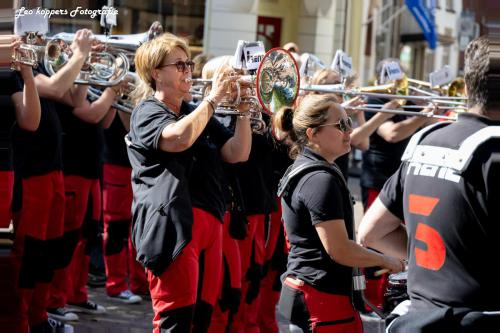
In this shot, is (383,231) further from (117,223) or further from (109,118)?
(117,223)

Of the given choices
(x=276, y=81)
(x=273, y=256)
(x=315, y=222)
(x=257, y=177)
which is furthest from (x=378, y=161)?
(x=315, y=222)

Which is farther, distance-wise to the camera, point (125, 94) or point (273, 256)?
point (125, 94)

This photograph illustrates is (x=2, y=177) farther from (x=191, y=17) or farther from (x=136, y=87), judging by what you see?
(x=191, y=17)

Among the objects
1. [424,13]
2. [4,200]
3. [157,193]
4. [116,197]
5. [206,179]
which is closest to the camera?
[4,200]

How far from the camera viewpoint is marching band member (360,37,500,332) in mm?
2998

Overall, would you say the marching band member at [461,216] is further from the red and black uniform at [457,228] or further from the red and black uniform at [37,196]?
the red and black uniform at [37,196]

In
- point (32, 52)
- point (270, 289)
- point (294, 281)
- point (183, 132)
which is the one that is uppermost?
point (32, 52)

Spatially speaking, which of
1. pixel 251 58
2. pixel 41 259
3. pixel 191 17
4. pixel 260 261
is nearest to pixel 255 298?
pixel 260 261

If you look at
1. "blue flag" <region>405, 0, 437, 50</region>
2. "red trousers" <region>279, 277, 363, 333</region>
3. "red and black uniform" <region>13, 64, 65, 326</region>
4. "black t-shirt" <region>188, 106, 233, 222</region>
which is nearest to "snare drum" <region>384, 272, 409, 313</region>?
"red trousers" <region>279, 277, 363, 333</region>

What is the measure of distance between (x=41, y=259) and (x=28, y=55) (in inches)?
53.2

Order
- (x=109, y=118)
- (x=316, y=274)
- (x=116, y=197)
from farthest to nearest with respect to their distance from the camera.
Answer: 1. (x=116, y=197)
2. (x=109, y=118)
3. (x=316, y=274)

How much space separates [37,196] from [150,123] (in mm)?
1524

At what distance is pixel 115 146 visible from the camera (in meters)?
7.44

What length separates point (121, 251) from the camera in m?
Result: 7.32
